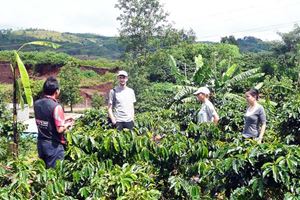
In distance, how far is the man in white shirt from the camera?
707 cm

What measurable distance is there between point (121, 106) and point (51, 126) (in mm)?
2459

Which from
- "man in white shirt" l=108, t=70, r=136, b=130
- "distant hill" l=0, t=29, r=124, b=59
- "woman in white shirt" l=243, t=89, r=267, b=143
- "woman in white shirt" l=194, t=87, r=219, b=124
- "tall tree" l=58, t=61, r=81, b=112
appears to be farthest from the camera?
"distant hill" l=0, t=29, r=124, b=59

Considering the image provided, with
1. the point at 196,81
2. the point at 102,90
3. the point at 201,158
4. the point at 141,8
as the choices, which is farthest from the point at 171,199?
the point at 102,90

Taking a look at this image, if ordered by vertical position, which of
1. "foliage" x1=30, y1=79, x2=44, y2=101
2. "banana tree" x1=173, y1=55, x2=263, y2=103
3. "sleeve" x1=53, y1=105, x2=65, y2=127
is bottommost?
"foliage" x1=30, y1=79, x2=44, y2=101

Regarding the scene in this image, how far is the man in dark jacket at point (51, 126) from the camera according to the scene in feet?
15.3

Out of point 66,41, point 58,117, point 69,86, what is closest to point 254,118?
point 58,117

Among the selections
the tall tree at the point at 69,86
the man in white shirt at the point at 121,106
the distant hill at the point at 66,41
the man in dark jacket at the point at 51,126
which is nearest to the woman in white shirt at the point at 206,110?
the man in white shirt at the point at 121,106

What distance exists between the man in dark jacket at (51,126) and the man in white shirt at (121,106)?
2.31 meters

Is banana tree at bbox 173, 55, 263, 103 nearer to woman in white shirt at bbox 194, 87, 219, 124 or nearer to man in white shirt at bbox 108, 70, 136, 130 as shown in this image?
man in white shirt at bbox 108, 70, 136, 130

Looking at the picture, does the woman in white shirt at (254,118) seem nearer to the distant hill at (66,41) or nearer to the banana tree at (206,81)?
the banana tree at (206,81)

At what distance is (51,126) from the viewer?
15.5 feet

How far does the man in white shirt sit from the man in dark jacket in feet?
7.58

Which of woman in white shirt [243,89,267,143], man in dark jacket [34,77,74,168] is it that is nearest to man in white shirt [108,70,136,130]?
woman in white shirt [243,89,267,143]

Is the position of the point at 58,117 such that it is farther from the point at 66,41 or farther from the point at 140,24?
the point at 66,41
